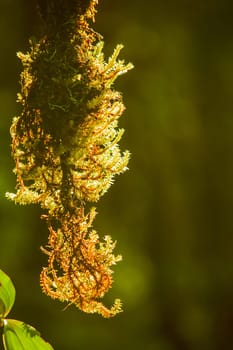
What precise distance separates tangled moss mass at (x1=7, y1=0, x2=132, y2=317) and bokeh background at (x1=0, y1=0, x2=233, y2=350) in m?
1.78

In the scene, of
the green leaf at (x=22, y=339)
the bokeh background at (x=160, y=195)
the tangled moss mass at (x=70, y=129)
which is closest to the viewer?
the green leaf at (x=22, y=339)

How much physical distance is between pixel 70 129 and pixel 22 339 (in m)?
0.37

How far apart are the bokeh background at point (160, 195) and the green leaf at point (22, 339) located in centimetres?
191

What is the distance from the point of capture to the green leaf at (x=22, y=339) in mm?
803

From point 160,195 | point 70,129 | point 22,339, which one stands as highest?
point 160,195

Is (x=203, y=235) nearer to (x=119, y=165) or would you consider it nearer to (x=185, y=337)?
(x=185, y=337)

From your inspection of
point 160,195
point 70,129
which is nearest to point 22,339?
point 70,129

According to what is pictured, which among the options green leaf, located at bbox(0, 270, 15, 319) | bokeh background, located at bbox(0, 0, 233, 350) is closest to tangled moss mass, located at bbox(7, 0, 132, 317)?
green leaf, located at bbox(0, 270, 15, 319)

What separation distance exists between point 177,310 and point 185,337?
15 centimetres

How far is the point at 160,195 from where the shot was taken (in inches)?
114

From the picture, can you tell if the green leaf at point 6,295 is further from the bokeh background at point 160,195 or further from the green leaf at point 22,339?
the bokeh background at point 160,195

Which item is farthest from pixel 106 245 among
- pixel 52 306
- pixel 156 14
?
pixel 156 14

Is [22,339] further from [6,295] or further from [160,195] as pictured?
[160,195]

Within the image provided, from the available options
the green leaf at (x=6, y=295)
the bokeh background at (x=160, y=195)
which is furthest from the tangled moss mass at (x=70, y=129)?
the bokeh background at (x=160, y=195)
